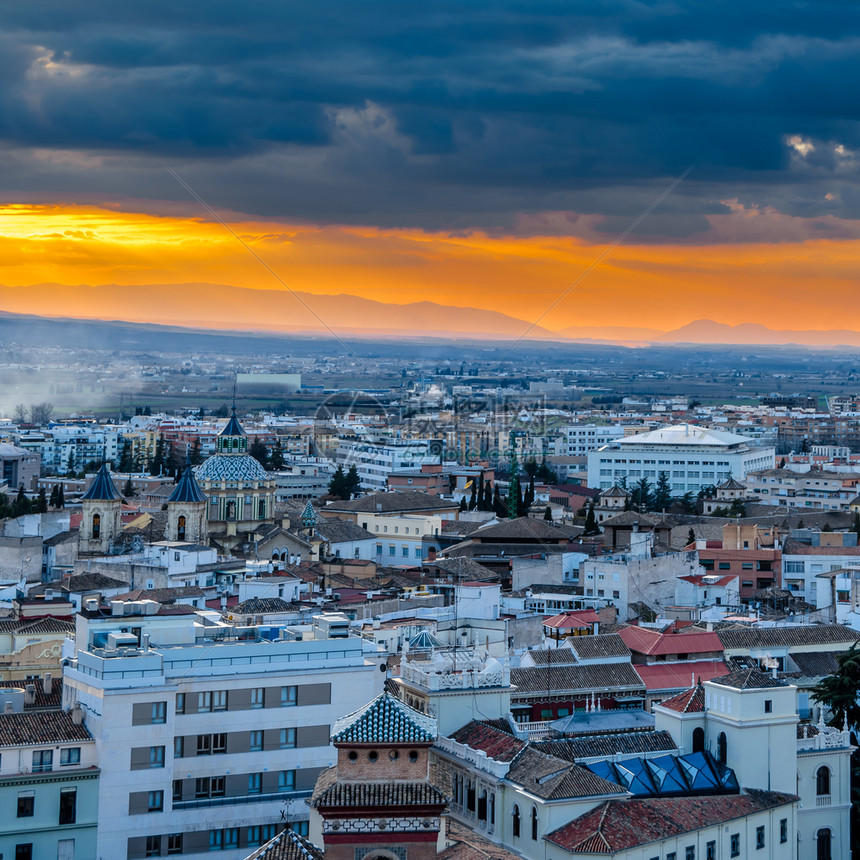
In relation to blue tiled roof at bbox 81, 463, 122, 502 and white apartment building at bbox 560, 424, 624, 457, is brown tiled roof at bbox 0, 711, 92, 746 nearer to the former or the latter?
blue tiled roof at bbox 81, 463, 122, 502

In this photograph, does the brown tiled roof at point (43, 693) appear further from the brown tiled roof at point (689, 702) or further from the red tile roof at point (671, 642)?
the red tile roof at point (671, 642)

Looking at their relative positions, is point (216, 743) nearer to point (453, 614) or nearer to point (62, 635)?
point (62, 635)

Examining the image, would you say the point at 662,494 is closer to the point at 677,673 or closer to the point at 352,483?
the point at 352,483

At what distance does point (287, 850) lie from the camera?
1364 cm

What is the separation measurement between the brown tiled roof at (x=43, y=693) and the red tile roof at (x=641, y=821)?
6.15 meters

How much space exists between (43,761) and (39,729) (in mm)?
409

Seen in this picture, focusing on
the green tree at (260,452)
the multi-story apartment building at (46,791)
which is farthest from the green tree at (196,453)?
the multi-story apartment building at (46,791)

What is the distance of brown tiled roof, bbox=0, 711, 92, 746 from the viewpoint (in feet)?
55.8

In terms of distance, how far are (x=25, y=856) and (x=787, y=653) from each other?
1331 centimetres

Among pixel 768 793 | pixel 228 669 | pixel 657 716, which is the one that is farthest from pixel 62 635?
pixel 768 793

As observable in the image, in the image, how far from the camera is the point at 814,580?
3584 cm

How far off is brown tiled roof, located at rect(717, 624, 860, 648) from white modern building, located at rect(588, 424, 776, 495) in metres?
45.0

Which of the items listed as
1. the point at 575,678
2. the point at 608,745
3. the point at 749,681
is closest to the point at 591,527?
the point at 575,678

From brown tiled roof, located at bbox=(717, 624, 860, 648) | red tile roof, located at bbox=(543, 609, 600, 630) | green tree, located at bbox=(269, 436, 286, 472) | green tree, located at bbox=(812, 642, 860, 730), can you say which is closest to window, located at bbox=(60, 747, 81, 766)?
green tree, located at bbox=(812, 642, 860, 730)
